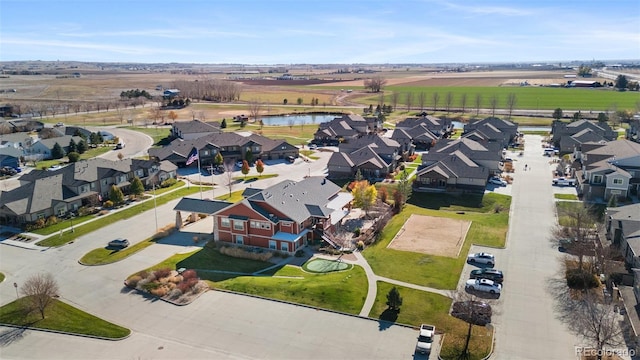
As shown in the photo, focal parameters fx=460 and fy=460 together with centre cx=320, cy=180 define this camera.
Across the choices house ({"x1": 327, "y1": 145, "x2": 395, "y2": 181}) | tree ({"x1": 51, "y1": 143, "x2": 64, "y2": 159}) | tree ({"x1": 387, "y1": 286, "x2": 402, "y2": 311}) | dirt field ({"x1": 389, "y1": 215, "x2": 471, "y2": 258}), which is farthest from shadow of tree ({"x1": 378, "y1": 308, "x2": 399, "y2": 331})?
tree ({"x1": 51, "y1": 143, "x2": 64, "y2": 159})

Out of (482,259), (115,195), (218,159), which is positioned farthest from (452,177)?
(115,195)

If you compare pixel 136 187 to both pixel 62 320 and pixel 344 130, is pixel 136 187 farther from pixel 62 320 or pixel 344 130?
pixel 344 130

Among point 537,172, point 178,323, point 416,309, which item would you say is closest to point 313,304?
point 416,309

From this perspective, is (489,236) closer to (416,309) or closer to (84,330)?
(416,309)

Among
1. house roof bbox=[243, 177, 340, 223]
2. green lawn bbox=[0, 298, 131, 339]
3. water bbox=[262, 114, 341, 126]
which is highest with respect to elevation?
water bbox=[262, 114, 341, 126]

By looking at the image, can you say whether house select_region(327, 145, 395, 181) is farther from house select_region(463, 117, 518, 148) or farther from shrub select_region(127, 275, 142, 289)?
shrub select_region(127, 275, 142, 289)

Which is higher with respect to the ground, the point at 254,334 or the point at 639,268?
the point at 639,268

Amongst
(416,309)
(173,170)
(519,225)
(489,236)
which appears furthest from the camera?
(173,170)
